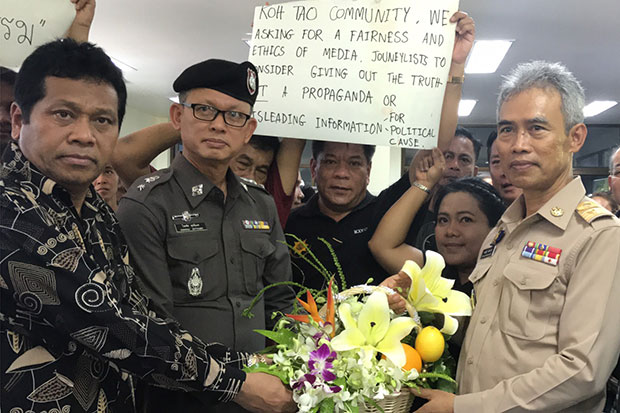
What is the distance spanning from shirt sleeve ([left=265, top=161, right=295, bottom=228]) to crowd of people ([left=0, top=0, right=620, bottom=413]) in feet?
0.95

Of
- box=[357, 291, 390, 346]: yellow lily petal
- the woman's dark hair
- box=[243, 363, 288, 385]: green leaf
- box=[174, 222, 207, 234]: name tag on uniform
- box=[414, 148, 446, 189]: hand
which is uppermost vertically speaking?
box=[414, 148, 446, 189]: hand

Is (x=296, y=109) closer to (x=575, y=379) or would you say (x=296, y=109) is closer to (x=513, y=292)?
(x=513, y=292)

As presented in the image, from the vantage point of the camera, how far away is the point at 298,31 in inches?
79.4

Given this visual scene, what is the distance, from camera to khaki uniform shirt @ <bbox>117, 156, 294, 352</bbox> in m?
1.49

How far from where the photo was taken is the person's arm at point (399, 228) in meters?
1.99

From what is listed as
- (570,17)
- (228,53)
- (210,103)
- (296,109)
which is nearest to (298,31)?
(296,109)

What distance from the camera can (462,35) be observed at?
1970mm

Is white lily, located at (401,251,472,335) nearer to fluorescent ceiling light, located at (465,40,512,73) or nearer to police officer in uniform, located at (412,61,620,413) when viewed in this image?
police officer in uniform, located at (412,61,620,413)

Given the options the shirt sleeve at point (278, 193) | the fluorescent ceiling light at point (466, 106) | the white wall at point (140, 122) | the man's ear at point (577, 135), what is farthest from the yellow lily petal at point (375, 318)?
the white wall at point (140, 122)

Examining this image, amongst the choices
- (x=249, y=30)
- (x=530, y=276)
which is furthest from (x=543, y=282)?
(x=249, y=30)

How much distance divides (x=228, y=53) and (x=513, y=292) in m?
5.89

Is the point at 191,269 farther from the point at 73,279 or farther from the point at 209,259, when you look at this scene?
the point at 73,279

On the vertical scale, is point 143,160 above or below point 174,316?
above

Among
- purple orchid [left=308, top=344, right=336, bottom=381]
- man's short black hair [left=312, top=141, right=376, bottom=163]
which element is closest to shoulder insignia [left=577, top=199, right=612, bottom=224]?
purple orchid [left=308, top=344, right=336, bottom=381]
